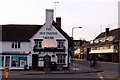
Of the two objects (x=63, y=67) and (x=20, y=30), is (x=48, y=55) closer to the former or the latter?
(x=63, y=67)

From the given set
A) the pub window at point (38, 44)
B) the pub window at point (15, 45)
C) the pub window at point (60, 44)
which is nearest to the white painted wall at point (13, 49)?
the pub window at point (15, 45)

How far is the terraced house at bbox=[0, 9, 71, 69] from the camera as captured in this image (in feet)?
179

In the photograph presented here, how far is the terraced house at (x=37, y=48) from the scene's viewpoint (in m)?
54.7

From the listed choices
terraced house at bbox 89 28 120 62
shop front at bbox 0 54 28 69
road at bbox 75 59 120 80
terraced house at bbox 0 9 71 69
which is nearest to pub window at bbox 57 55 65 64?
terraced house at bbox 0 9 71 69

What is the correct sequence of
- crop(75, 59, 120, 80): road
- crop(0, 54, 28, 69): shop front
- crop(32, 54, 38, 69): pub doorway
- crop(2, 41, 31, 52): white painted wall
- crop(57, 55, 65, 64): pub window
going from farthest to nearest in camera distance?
1. crop(2, 41, 31, 52): white painted wall
2. crop(0, 54, 28, 69): shop front
3. crop(57, 55, 65, 64): pub window
4. crop(32, 54, 38, 69): pub doorway
5. crop(75, 59, 120, 80): road

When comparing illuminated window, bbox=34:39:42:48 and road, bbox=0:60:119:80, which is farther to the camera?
illuminated window, bbox=34:39:42:48

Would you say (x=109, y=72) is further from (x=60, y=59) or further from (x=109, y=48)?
(x=109, y=48)

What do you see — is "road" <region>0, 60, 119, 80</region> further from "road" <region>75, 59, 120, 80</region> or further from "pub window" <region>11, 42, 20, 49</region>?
"pub window" <region>11, 42, 20, 49</region>

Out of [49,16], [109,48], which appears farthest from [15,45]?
[109,48]

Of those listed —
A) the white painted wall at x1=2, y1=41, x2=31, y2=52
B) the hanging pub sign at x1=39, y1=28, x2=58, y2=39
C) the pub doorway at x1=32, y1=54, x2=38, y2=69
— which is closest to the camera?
the pub doorway at x1=32, y1=54, x2=38, y2=69

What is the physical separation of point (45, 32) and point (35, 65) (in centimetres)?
555

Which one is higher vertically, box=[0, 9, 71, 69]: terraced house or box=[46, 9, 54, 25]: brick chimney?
box=[46, 9, 54, 25]: brick chimney

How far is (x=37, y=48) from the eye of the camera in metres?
55.1

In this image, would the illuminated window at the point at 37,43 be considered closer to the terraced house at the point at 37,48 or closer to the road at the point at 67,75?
the terraced house at the point at 37,48
